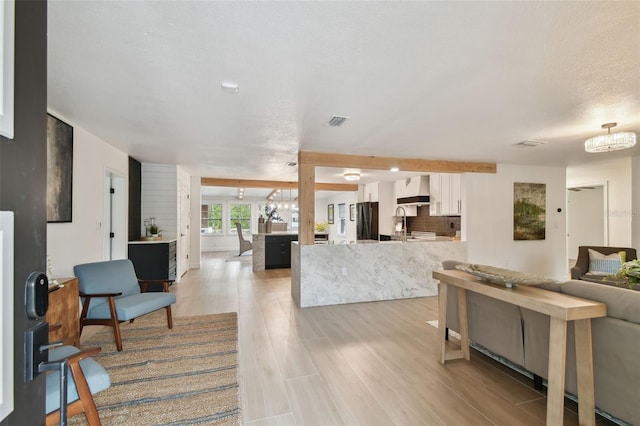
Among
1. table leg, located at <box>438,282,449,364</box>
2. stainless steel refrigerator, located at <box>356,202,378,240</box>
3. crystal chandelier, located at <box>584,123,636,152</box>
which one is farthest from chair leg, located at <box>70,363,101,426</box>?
stainless steel refrigerator, located at <box>356,202,378,240</box>

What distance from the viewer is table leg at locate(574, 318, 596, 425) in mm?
1734

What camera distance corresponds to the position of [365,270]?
4.60 metres

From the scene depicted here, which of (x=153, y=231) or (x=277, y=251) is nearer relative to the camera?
(x=153, y=231)

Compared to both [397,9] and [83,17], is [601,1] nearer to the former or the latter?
[397,9]

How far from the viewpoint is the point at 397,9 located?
55.4 inches

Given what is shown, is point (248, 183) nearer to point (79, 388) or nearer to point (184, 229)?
point (184, 229)

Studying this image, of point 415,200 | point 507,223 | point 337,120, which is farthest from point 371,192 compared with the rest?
point 337,120

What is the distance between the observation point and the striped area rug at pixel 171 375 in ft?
6.35

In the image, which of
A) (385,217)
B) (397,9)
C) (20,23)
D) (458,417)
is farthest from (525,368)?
(385,217)

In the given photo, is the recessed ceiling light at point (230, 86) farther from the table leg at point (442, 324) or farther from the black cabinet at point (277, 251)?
the black cabinet at point (277, 251)

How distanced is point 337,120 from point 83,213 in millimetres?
3197

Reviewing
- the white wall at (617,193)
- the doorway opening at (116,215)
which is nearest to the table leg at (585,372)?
the white wall at (617,193)

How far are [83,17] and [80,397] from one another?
198cm

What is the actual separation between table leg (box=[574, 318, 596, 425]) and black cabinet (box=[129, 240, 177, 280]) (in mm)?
5310
